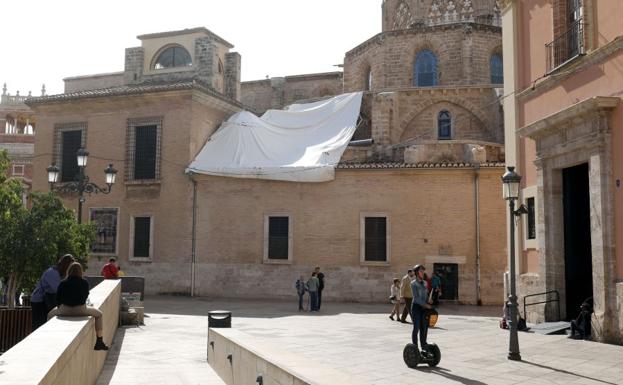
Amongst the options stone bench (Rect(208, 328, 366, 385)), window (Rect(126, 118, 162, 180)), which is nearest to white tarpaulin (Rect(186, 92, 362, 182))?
window (Rect(126, 118, 162, 180))

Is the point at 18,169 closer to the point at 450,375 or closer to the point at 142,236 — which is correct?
the point at 142,236

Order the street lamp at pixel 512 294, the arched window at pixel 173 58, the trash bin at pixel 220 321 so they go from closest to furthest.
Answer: the street lamp at pixel 512 294, the trash bin at pixel 220 321, the arched window at pixel 173 58

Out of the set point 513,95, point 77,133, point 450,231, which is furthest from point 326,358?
point 77,133

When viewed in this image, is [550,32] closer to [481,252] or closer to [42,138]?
[481,252]

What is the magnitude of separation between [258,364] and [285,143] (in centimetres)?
2002

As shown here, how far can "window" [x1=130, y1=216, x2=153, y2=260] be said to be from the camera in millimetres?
25094

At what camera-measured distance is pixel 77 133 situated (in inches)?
1072

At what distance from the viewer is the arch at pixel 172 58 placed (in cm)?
2997

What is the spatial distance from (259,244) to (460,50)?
14.4 meters

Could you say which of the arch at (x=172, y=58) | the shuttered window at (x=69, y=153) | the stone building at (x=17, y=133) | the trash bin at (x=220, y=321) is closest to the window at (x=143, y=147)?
the shuttered window at (x=69, y=153)

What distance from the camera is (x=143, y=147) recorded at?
85.1 ft

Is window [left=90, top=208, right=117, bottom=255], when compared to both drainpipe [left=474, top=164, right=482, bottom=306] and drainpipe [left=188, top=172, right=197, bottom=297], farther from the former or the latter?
drainpipe [left=474, top=164, right=482, bottom=306]

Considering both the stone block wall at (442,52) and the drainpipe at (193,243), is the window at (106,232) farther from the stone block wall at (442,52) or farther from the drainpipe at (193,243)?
the stone block wall at (442,52)

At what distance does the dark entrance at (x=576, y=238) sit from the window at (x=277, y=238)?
11.7 meters
